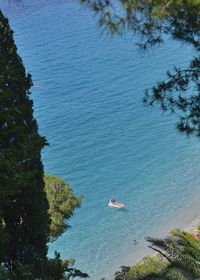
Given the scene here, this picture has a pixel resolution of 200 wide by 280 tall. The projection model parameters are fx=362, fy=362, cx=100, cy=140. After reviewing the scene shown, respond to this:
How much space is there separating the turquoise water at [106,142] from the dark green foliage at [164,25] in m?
5.92

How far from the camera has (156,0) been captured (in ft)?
14.2

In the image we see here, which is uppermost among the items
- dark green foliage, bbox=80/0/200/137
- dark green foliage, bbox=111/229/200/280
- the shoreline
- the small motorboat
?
the small motorboat

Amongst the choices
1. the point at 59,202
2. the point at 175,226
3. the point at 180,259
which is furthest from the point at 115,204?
the point at 180,259

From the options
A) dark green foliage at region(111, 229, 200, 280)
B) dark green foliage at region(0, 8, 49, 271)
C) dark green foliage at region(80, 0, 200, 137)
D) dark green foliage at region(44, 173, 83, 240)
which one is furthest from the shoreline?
dark green foliage at region(80, 0, 200, 137)

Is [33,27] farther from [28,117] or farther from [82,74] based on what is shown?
[28,117]

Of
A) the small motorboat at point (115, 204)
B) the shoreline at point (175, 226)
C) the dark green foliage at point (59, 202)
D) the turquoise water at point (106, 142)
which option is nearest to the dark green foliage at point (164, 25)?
the turquoise water at point (106, 142)

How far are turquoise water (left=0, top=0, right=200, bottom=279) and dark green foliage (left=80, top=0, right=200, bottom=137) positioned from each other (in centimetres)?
592

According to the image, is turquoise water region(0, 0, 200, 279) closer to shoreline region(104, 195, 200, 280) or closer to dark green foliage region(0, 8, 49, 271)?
shoreline region(104, 195, 200, 280)

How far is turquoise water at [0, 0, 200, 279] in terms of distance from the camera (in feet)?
56.9

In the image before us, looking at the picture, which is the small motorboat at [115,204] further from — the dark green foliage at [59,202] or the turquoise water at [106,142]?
the dark green foliage at [59,202]

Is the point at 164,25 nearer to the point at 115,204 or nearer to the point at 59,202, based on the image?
the point at 59,202

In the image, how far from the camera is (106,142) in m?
24.7

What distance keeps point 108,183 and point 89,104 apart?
383 inches

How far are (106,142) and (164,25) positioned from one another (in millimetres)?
19753
